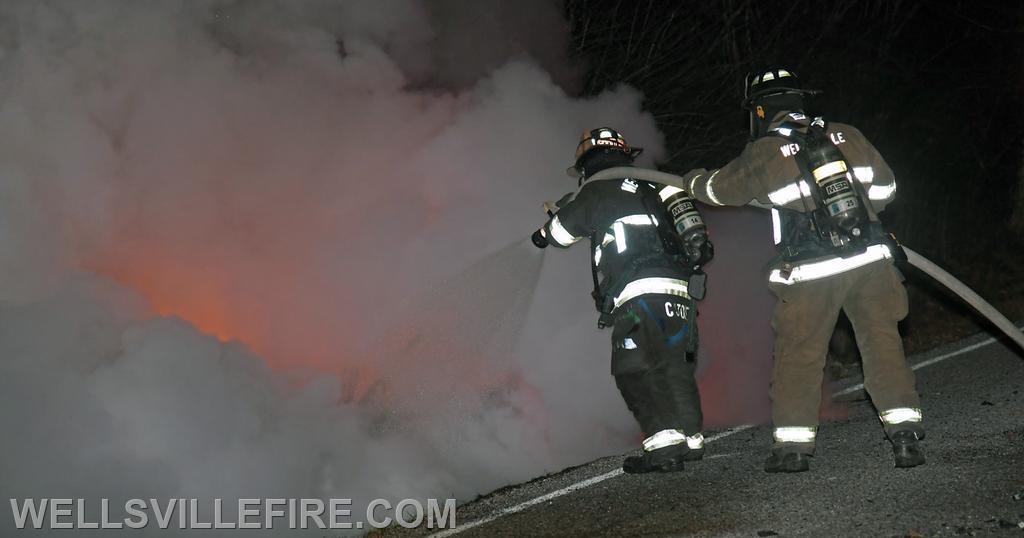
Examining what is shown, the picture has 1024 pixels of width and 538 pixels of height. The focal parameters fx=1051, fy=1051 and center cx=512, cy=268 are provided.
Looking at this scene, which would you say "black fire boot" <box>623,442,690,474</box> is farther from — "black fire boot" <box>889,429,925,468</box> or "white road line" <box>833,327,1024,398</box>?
"white road line" <box>833,327,1024,398</box>

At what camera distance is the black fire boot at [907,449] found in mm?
4348

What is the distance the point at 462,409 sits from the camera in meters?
6.50

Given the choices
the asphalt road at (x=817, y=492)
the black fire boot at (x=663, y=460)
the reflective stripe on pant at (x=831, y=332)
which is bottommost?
the asphalt road at (x=817, y=492)

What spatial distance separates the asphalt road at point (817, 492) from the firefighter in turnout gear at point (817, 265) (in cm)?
23

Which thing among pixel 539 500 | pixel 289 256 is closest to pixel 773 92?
pixel 539 500

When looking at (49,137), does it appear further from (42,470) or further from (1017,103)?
(1017,103)

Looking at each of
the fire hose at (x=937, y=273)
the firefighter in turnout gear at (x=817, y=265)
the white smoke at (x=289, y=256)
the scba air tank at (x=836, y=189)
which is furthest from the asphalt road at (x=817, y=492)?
the white smoke at (x=289, y=256)

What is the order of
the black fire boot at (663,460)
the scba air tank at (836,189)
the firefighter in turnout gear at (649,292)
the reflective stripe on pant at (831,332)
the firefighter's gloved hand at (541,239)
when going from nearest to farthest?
the scba air tank at (836,189) → the reflective stripe on pant at (831,332) → the black fire boot at (663,460) → the firefighter in turnout gear at (649,292) → the firefighter's gloved hand at (541,239)

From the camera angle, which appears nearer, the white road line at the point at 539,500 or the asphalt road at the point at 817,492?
the asphalt road at the point at 817,492

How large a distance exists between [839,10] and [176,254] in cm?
1005

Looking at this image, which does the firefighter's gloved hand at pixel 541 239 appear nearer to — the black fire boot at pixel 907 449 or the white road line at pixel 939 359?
the black fire boot at pixel 907 449

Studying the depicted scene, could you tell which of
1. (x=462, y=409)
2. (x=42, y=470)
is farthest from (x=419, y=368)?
(x=42, y=470)

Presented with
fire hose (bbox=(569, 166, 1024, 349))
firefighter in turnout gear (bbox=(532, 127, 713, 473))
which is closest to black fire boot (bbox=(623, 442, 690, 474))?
firefighter in turnout gear (bbox=(532, 127, 713, 473))

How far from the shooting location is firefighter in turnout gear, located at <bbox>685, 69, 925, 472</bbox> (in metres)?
4.41
